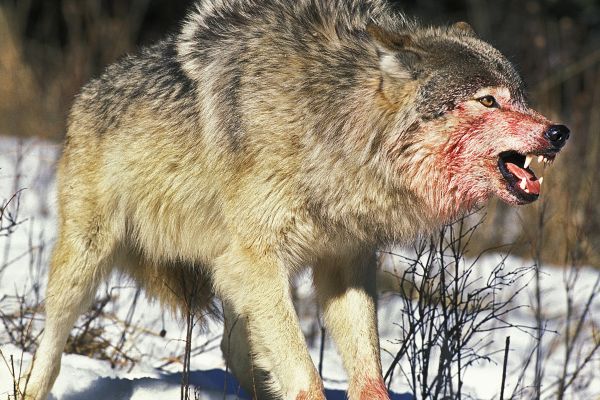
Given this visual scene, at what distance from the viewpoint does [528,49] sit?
37.1ft

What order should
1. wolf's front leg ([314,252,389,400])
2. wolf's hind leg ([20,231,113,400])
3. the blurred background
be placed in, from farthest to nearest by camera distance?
the blurred background
wolf's hind leg ([20,231,113,400])
wolf's front leg ([314,252,389,400])

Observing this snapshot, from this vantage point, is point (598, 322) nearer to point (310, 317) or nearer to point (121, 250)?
point (310, 317)

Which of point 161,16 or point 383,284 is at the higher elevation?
point 161,16

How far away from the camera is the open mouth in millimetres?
3408

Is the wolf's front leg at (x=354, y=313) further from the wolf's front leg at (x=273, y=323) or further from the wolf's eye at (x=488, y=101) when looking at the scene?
the wolf's eye at (x=488, y=101)

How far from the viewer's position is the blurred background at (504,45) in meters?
8.31

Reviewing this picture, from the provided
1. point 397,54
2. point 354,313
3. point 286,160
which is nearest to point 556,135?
point 397,54

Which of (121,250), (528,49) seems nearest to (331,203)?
(121,250)

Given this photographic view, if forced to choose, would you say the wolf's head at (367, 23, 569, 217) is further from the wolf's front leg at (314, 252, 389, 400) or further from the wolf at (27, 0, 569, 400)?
the wolf's front leg at (314, 252, 389, 400)

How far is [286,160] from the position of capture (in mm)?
3654

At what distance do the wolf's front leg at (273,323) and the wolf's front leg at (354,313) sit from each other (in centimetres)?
36

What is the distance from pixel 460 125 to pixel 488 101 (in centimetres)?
13

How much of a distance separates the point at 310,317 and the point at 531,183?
3.52 metres

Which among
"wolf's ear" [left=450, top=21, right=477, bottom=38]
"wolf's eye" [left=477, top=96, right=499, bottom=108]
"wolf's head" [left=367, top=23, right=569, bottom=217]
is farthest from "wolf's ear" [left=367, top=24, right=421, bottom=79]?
"wolf's ear" [left=450, top=21, right=477, bottom=38]
